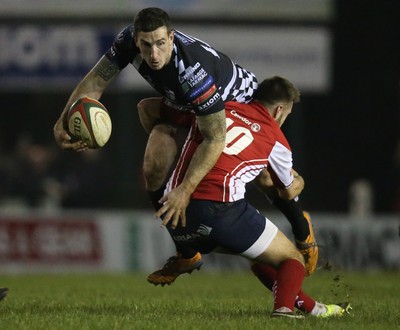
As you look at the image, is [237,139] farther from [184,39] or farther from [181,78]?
[184,39]

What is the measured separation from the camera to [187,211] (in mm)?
7430

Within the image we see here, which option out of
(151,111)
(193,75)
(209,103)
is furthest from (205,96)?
(151,111)

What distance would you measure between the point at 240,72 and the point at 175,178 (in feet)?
3.31

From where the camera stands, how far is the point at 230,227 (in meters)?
7.36

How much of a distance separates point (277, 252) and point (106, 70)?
6.20 feet

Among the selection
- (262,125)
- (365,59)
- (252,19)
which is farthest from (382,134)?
(262,125)

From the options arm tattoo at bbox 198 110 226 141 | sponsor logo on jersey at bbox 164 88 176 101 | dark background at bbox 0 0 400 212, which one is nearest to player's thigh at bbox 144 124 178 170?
sponsor logo on jersey at bbox 164 88 176 101

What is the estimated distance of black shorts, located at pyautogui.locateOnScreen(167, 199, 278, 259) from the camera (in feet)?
24.2

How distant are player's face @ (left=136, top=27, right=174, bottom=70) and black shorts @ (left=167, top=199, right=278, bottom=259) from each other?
3.15 feet

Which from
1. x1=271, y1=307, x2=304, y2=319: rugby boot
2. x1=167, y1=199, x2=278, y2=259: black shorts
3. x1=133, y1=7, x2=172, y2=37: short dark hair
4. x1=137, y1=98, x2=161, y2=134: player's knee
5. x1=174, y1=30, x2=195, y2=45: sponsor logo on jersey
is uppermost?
x1=133, y1=7, x2=172, y2=37: short dark hair

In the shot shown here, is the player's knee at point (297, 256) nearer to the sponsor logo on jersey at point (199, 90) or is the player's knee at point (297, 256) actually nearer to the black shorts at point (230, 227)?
the black shorts at point (230, 227)

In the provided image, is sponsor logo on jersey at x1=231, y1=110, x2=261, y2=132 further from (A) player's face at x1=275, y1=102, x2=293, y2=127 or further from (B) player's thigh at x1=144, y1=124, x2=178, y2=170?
(B) player's thigh at x1=144, y1=124, x2=178, y2=170

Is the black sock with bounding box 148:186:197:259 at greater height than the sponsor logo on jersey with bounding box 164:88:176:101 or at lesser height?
lesser

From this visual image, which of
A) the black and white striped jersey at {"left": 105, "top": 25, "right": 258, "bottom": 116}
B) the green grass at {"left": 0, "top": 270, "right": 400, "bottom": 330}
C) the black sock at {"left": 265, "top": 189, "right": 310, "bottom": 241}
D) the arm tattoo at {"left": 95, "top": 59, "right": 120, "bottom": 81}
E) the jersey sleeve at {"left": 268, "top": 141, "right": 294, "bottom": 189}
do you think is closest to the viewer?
the green grass at {"left": 0, "top": 270, "right": 400, "bottom": 330}
